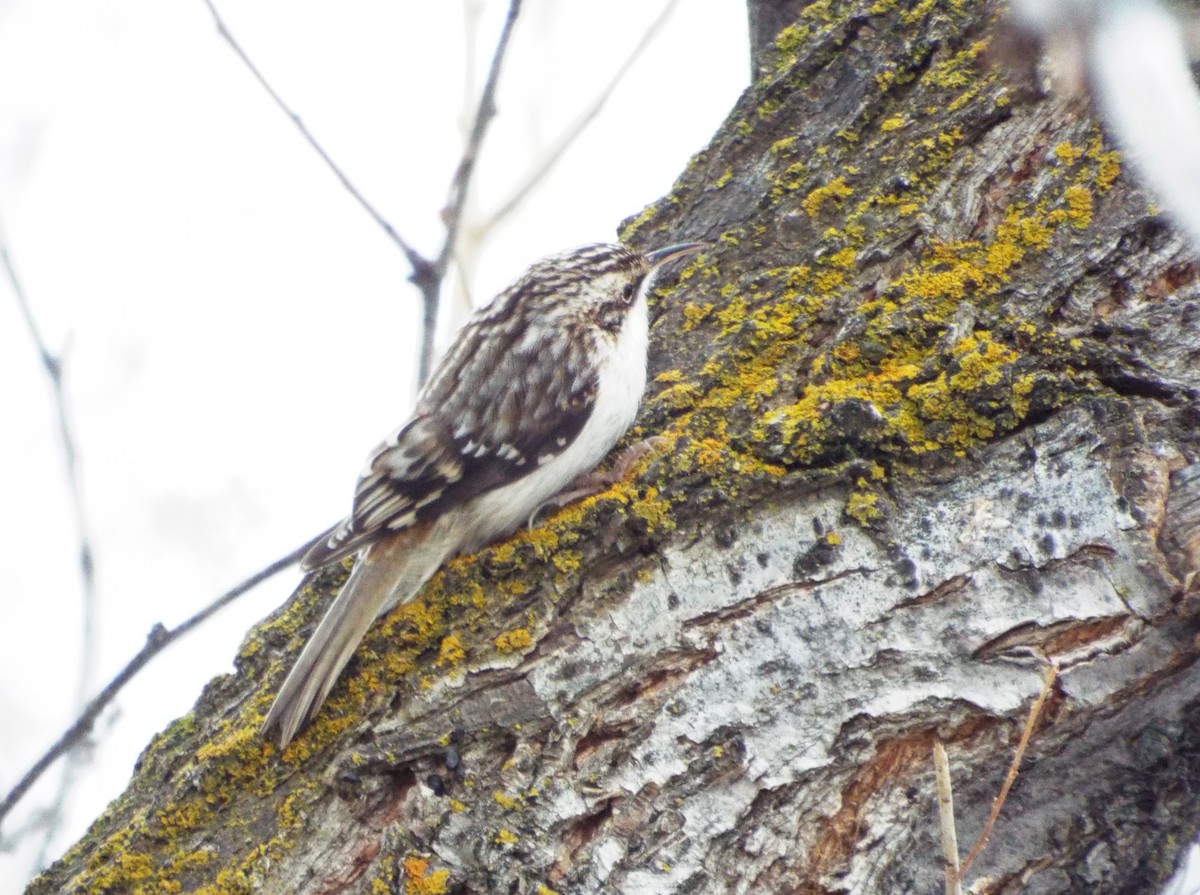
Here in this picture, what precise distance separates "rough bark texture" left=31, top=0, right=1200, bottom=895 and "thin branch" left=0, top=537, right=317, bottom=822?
15 cm

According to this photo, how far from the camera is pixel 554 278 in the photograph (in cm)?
260

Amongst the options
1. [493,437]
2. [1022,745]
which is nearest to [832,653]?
[1022,745]

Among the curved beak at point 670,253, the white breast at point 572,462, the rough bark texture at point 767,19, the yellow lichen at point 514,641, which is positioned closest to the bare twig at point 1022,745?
the yellow lichen at point 514,641

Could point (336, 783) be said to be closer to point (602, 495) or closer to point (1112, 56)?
point (602, 495)

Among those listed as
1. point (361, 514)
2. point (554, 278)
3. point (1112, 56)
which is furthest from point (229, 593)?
point (1112, 56)

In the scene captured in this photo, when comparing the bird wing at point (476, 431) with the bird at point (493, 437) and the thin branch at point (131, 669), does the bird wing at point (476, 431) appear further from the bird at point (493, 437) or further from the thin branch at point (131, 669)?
the thin branch at point (131, 669)

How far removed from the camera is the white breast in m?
2.06

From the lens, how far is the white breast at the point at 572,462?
2064 millimetres

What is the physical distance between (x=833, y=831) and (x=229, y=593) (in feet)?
3.57

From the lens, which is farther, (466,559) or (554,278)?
(554,278)

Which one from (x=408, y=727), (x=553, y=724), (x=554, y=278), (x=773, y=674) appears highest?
(x=554, y=278)

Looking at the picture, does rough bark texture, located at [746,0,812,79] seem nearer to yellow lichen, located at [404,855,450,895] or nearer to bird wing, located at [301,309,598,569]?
bird wing, located at [301,309,598,569]

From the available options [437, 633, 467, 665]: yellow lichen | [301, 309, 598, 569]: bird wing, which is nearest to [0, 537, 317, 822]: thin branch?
[301, 309, 598, 569]: bird wing

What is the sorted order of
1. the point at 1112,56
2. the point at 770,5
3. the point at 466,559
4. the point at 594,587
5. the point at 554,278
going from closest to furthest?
the point at 1112,56, the point at 594,587, the point at 466,559, the point at 554,278, the point at 770,5
